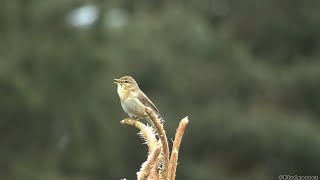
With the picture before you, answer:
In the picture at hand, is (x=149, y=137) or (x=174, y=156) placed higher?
(x=149, y=137)

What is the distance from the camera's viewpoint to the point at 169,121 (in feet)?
50.5

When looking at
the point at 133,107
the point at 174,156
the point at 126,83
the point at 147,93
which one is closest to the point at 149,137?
the point at 174,156

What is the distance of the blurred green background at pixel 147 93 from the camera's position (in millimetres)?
16109

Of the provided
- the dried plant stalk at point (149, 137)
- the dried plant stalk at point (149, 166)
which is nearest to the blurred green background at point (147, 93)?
the dried plant stalk at point (149, 137)

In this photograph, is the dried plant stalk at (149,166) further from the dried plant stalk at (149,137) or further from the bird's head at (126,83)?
the bird's head at (126,83)

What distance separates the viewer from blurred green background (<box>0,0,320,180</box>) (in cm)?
A: 1611

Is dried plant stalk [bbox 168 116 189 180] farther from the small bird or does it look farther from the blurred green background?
the blurred green background

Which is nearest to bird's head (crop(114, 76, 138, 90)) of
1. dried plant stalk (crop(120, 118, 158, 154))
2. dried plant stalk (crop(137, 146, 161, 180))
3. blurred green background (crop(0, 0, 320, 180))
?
dried plant stalk (crop(120, 118, 158, 154))

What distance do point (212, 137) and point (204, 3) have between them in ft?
18.0

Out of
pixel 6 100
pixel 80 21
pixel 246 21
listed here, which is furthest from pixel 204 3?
pixel 6 100

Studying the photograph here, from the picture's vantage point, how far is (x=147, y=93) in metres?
16.3

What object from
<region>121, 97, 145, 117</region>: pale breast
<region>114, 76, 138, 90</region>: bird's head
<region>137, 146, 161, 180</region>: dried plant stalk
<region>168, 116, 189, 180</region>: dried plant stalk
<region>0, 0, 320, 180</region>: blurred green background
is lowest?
<region>137, 146, 161, 180</region>: dried plant stalk

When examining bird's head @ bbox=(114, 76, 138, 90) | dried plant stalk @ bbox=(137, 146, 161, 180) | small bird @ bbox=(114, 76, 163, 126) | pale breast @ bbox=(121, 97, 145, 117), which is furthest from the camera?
bird's head @ bbox=(114, 76, 138, 90)

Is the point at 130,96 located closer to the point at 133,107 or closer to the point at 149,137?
the point at 133,107
